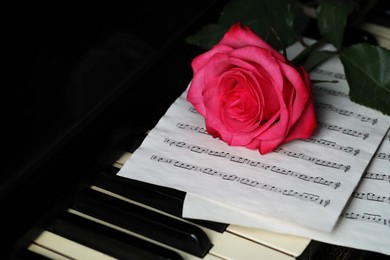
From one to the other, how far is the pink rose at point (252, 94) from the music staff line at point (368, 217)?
14cm

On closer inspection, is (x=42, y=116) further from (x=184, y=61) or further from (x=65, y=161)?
(x=184, y=61)

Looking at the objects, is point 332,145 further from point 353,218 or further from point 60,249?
point 60,249

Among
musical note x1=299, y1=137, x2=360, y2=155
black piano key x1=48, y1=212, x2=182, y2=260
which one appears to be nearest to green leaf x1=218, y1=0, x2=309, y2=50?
musical note x1=299, y1=137, x2=360, y2=155

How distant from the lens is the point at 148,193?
1.11 metres

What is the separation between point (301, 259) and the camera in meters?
1.02

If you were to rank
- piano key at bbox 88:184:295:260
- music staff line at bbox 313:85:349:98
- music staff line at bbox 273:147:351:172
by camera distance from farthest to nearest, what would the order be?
music staff line at bbox 313:85:349:98, music staff line at bbox 273:147:351:172, piano key at bbox 88:184:295:260

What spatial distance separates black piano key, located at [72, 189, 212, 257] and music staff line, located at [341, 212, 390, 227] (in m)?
0.20

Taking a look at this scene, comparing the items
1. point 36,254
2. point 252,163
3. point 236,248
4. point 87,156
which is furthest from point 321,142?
point 36,254

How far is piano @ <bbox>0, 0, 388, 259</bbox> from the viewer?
3.41ft

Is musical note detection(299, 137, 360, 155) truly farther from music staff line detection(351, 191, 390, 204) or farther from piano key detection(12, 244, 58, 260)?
piano key detection(12, 244, 58, 260)

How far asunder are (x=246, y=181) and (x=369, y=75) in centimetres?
30

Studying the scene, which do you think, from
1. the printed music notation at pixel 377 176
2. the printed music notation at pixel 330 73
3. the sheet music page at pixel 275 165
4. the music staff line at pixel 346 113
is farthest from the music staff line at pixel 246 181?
the printed music notation at pixel 330 73

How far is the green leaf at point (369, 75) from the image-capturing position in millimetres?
1223

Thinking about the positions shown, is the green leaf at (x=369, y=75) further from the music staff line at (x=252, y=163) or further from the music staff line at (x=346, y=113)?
the music staff line at (x=252, y=163)
